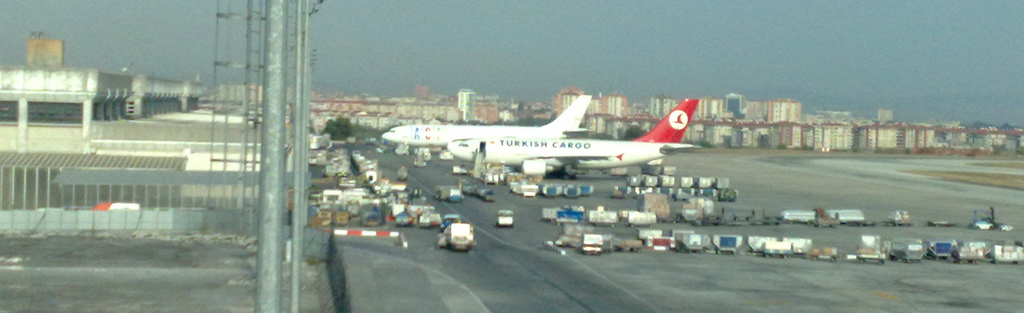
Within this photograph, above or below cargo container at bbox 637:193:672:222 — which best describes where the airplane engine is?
above

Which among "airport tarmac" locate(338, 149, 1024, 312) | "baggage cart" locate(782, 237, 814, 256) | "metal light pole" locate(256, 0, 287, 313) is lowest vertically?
"airport tarmac" locate(338, 149, 1024, 312)

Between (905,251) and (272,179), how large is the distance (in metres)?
Answer: 25.8

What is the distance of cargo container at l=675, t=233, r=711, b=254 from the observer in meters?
29.8

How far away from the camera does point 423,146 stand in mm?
85375

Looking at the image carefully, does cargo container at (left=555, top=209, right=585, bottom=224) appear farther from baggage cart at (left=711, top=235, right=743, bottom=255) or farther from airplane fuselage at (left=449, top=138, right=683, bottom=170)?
airplane fuselage at (left=449, top=138, right=683, bottom=170)

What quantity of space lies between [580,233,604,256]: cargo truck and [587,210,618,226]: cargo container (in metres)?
8.31

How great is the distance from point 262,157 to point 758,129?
180598 millimetres

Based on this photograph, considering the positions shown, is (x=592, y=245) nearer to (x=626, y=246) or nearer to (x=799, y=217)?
(x=626, y=246)

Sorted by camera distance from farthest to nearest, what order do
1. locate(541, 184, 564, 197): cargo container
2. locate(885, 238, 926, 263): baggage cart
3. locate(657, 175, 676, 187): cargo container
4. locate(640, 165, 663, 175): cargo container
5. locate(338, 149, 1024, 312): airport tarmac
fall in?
locate(640, 165, 663, 175): cargo container
locate(657, 175, 676, 187): cargo container
locate(541, 184, 564, 197): cargo container
locate(885, 238, 926, 263): baggage cart
locate(338, 149, 1024, 312): airport tarmac

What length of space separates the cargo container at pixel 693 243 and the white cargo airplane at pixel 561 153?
28.8 m

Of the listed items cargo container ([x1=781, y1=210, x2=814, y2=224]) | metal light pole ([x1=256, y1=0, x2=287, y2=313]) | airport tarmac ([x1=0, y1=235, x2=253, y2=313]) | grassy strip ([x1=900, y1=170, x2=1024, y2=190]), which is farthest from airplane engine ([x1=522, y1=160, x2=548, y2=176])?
metal light pole ([x1=256, y1=0, x2=287, y2=313])

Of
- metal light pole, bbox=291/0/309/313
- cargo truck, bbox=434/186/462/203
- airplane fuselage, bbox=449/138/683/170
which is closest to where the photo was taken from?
metal light pole, bbox=291/0/309/313

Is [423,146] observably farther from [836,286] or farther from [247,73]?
[247,73]

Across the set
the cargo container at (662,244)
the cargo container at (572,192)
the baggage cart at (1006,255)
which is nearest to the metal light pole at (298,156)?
the cargo container at (662,244)
